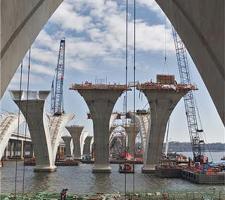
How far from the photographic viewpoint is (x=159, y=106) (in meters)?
70.1

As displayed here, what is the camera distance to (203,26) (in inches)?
538

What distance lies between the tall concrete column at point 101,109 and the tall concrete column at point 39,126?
645cm

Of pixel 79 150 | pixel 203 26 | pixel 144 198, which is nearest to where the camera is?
pixel 203 26

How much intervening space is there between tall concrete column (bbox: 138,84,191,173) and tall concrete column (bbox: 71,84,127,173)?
197 inches

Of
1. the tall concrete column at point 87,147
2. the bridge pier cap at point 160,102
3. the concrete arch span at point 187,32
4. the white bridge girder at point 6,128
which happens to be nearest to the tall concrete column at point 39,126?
the white bridge girder at point 6,128

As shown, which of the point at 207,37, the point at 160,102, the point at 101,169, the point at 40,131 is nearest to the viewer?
the point at 207,37

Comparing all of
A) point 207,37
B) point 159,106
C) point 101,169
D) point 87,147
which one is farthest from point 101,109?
point 87,147

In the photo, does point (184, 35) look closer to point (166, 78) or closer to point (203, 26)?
point (203, 26)

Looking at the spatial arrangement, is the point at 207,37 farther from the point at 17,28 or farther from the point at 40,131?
the point at 40,131

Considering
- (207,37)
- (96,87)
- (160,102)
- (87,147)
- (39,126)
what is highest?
(96,87)

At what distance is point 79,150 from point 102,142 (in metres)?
62.2

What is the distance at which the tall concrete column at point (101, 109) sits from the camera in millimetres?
70688

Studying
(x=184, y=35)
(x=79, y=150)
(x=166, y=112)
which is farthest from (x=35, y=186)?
(x=79, y=150)

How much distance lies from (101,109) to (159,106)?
982cm
